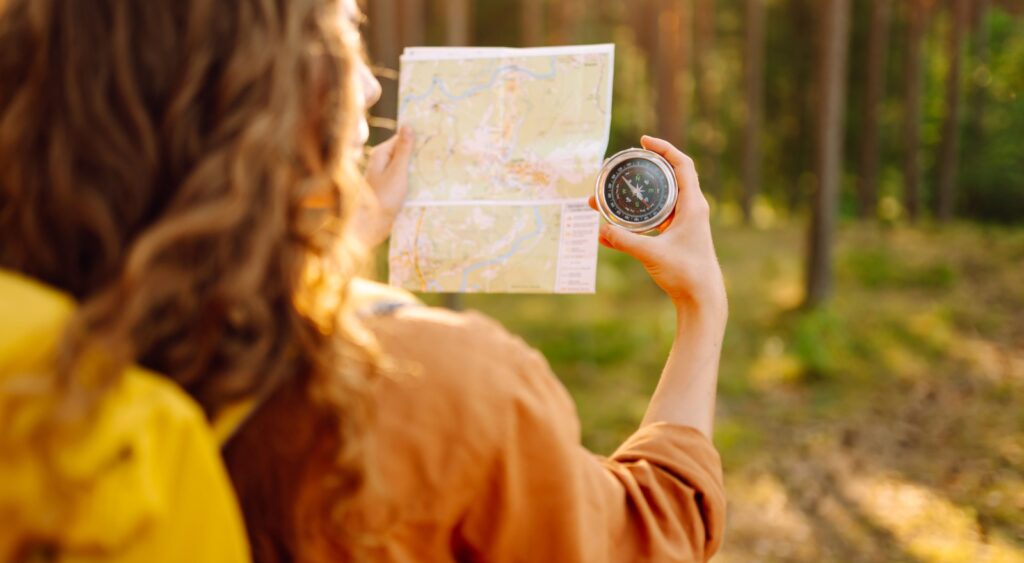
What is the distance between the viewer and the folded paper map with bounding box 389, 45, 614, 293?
1.83m

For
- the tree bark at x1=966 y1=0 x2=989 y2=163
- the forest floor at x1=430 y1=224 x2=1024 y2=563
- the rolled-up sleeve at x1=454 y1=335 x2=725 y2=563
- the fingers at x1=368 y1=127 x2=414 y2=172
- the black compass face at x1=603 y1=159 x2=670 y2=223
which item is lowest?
the forest floor at x1=430 y1=224 x2=1024 y2=563

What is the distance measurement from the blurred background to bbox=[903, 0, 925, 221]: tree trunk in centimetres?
7

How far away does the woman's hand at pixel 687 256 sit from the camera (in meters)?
1.54

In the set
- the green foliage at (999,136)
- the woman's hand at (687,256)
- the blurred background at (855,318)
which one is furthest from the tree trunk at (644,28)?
the woman's hand at (687,256)

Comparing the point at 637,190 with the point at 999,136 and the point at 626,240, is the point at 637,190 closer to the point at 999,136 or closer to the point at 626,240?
the point at 626,240

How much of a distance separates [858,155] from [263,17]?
2490 cm

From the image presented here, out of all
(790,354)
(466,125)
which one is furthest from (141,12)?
(790,354)

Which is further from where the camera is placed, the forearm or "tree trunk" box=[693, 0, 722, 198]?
"tree trunk" box=[693, 0, 722, 198]

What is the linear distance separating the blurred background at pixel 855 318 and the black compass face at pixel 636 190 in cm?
47

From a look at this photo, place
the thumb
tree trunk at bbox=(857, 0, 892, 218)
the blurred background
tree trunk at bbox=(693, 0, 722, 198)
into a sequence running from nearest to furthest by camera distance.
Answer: the thumb
the blurred background
tree trunk at bbox=(857, 0, 892, 218)
tree trunk at bbox=(693, 0, 722, 198)

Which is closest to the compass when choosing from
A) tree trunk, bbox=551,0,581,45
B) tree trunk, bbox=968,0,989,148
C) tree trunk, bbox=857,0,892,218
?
tree trunk, bbox=968,0,989,148

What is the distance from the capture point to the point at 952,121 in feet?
54.2

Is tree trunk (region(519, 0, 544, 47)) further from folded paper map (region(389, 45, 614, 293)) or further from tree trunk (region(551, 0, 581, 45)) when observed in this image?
folded paper map (region(389, 45, 614, 293))

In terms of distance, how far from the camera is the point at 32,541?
37.1 inches
